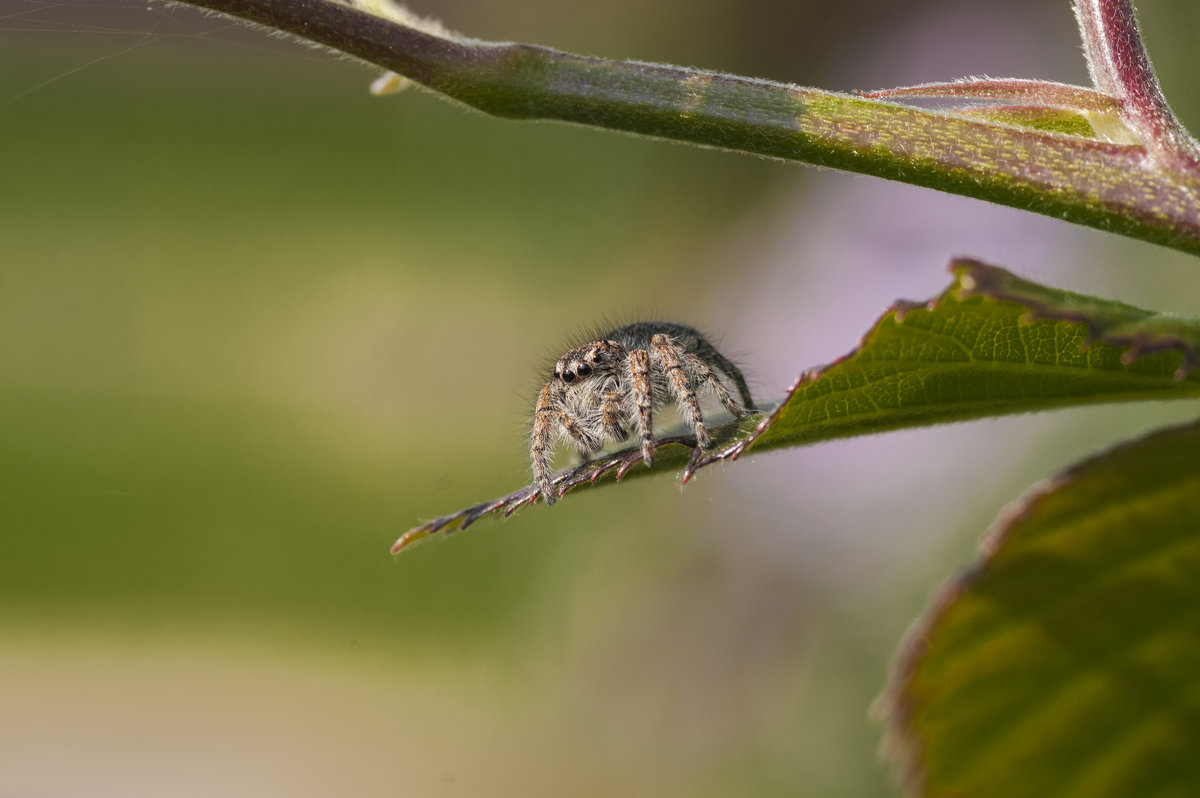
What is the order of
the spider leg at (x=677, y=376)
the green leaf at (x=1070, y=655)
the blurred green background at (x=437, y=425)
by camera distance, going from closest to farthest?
1. the green leaf at (x=1070, y=655)
2. the spider leg at (x=677, y=376)
3. the blurred green background at (x=437, y=425)

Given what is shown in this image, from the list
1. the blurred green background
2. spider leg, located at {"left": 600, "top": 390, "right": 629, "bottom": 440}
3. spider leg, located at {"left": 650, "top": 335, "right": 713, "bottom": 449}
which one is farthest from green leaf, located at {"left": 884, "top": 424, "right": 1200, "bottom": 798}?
the blurred green background

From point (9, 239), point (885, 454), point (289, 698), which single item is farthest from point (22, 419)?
point (885, 454)

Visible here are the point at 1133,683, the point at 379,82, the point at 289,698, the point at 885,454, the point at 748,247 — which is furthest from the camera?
the point at 748,247

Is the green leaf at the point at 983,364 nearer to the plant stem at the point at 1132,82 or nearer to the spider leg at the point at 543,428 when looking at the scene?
the plant stem at the point at 1132,82

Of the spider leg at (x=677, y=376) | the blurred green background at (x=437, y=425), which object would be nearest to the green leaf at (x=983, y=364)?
the spider leg at (x=677, y=376)

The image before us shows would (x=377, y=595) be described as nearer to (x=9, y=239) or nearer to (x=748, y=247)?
(x=748, y=247)
